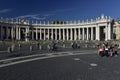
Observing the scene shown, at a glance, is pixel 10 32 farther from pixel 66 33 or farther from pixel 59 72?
pixel 59 72

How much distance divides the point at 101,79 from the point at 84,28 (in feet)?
372

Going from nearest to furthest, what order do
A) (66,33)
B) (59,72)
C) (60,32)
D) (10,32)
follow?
(59,72) < (10,32) < (60,32) < (66,33)

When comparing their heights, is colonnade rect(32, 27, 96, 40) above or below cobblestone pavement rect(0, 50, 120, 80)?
above

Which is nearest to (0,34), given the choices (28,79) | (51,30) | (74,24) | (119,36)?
(51,30)

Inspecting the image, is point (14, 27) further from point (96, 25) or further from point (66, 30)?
point (96, 25)

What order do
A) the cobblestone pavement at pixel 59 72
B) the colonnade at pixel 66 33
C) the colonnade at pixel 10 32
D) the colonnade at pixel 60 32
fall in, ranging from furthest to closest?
the colonnade at pixel 66 33 → the colonnade at pixel 10 32 → the colonnade at pixel 60 32 → the cobblestone pavement at pixel 59 72

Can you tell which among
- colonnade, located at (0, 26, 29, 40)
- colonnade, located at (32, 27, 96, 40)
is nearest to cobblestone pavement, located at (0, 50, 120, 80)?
colonnade, located at (0, 26, 29, 40)

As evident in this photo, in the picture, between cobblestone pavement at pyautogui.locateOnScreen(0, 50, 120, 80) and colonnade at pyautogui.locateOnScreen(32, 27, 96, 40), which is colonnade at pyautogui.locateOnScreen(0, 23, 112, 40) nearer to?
colonnade at pyautogui.locateOnScreen(32, 27, 96, 40)

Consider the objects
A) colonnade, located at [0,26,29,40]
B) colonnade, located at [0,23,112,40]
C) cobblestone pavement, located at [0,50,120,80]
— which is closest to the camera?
cobblestone pavement, located at [0,50,120,80]

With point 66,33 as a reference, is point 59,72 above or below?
below

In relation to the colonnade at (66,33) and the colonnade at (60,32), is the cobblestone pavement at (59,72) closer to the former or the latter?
the colonnade at (60,32)

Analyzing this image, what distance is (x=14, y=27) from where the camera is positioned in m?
123

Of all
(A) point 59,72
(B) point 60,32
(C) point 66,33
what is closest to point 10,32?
(B) point 60,32

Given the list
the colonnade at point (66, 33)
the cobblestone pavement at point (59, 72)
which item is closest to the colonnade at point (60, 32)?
the colonnade at point (66, 33)
